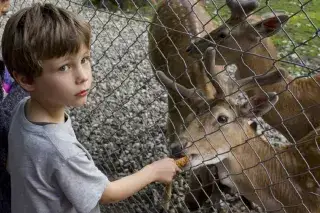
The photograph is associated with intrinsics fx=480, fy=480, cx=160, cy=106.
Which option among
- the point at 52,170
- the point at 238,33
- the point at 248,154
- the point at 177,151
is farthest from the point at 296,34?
the point at 52,170

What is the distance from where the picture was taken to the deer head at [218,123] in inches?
112

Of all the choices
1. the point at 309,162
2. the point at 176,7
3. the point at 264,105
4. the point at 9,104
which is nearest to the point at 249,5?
the point at 176,7

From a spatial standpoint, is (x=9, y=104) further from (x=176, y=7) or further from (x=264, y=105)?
(x=176, y=7)

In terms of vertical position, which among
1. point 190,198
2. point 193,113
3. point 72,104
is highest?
point 72,104

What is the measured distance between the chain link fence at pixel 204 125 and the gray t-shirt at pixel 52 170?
942 mm

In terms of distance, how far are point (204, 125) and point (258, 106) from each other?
0.35 metres

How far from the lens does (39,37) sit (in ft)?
5.96

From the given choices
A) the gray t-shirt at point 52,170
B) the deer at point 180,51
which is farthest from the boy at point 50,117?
the deer at point 180,51

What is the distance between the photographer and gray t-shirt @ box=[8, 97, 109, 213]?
1789 millimetres

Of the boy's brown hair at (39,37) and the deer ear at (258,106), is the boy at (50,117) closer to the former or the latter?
the boy's brown hair at (39,37)

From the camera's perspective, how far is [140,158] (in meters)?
4.22

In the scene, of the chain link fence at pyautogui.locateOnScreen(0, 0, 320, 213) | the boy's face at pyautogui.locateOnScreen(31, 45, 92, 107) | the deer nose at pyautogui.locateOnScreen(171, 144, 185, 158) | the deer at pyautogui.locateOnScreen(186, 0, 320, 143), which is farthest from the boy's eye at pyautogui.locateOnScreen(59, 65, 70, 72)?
the deer at pyautogui.locateOnScreen(186, 0, 320, 143)

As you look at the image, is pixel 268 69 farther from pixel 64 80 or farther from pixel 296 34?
pixel 296 34

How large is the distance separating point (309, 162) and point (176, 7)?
2478mm
